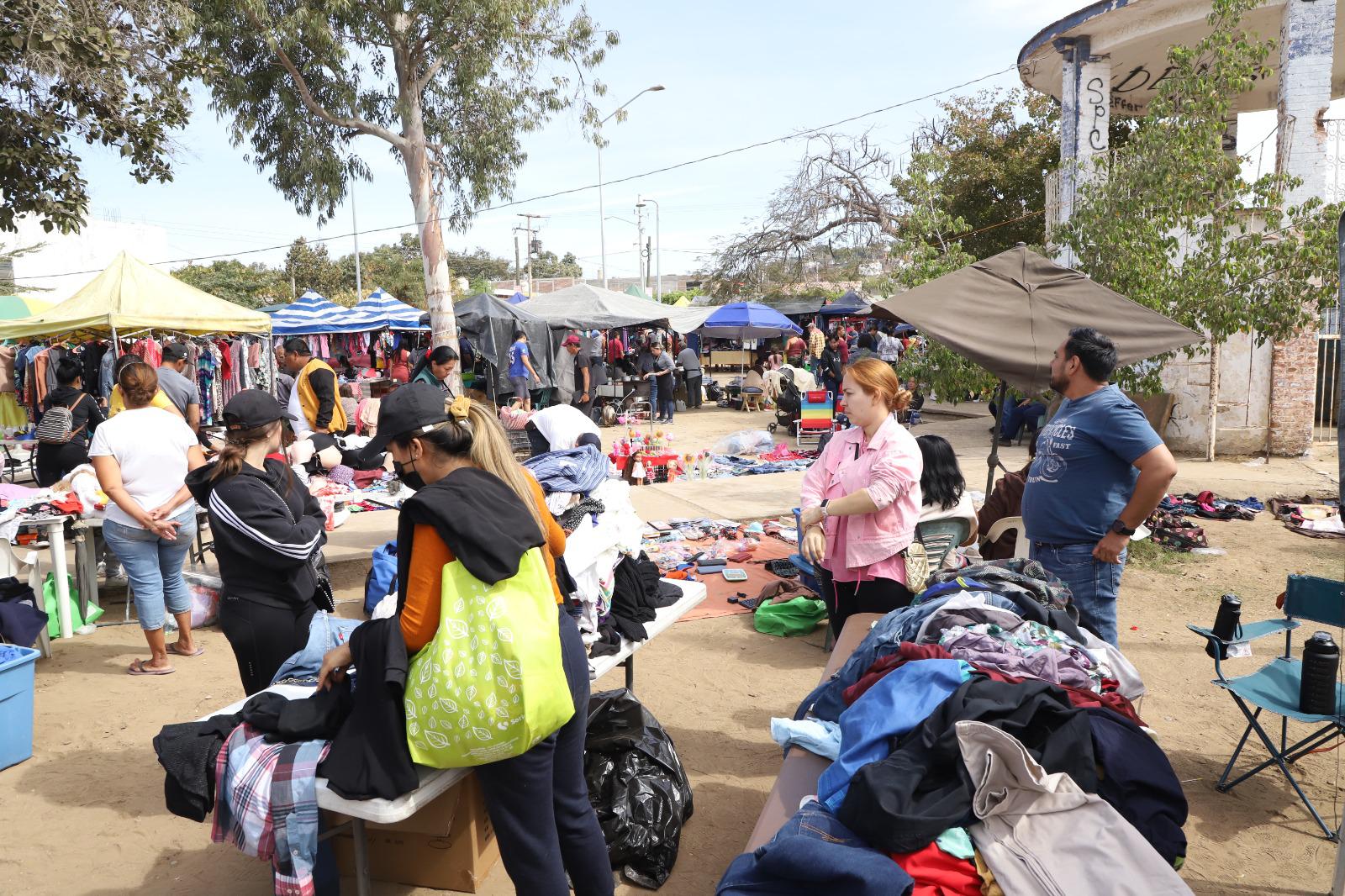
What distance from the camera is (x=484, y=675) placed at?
7.59ft

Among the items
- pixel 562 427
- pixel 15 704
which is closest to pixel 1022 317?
pixel 562 427

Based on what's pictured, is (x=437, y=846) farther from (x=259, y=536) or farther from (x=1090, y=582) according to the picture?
(x=1090, y=582)

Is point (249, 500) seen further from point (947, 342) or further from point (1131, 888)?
point (947, 342)

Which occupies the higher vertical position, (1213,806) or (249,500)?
(249,500)

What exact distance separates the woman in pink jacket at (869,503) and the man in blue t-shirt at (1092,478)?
595 mm

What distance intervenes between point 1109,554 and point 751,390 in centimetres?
1658

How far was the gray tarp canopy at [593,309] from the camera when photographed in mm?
18312

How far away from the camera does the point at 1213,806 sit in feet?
12.5

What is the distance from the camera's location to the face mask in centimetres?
256

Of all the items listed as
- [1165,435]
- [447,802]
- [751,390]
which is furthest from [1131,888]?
[751,390]

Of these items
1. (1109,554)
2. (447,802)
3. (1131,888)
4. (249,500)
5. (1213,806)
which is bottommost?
(1213,806)

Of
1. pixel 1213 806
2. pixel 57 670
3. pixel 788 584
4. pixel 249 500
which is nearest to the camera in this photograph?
pixel 249 500

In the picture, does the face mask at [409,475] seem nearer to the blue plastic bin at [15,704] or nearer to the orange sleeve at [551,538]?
the orange sleeve at [551,538]

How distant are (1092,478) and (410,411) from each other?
9.31 ft
